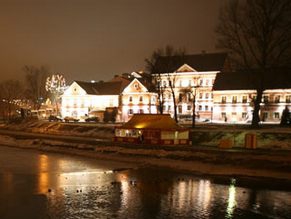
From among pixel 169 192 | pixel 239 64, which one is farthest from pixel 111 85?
pixel 169 192

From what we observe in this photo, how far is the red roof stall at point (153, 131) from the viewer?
149 feet

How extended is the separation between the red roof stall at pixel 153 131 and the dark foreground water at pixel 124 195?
40.5ft

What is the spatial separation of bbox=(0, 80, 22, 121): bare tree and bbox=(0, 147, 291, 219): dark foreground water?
108895 mm

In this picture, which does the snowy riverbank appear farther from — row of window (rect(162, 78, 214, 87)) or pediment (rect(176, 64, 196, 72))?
pediment (rect(176, 64, 196, 72))

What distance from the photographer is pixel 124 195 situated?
73.8 feet

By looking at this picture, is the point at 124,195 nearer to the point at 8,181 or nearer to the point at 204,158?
the point at 8,181

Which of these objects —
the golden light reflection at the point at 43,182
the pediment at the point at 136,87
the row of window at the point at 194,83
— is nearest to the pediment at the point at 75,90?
the pediment at the point at 136,87

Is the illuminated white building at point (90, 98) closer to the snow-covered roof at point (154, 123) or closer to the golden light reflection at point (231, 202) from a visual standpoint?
the snow-covered roof at point (154, 123)

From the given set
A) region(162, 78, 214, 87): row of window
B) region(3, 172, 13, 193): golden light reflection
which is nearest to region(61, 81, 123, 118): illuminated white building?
region(162, 78, 214, 87): row of window

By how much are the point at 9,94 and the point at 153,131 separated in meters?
98.7

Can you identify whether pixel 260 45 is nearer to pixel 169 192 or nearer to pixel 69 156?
pixel 69 156

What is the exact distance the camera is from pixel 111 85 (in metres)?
118

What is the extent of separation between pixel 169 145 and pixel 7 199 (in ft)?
81.8

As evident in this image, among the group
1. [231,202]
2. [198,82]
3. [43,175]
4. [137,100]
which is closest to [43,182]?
[43,175]
